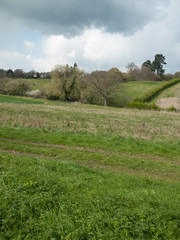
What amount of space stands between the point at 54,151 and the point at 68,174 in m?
3.60

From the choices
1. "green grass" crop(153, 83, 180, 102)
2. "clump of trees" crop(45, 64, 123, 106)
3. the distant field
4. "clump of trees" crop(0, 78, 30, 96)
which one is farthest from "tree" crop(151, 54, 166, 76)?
"clump of trees" crop(0, 78, 30, 96)

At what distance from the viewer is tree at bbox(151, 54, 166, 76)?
9375cm

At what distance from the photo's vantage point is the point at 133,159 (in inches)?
380

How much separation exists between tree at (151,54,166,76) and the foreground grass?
10308cm

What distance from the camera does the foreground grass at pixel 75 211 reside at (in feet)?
11.3

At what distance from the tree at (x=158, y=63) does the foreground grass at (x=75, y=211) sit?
338 ft

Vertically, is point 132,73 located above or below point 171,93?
above

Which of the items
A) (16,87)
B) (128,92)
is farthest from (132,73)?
(16,87)

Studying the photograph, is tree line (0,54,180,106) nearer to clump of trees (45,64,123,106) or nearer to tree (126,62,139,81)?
clump of trees (45,64,123,106)

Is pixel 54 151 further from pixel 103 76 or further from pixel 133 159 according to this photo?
pixel 103 76

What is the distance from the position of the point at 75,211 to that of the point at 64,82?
55066 mm

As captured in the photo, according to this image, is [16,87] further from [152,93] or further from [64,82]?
[152,93]

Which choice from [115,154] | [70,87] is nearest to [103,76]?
[70,87]

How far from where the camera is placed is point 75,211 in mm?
4008
